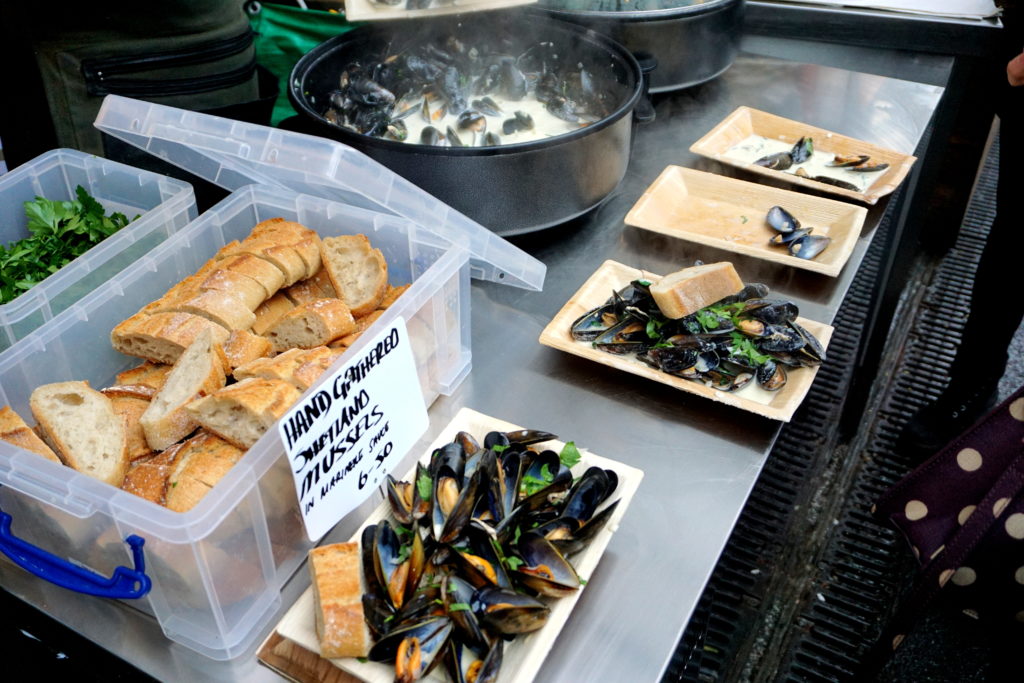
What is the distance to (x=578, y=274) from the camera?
68.6 inches

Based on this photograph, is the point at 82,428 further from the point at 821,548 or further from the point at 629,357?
the point at 821,548

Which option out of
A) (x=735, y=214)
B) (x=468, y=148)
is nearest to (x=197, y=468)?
(x=468, y=148)

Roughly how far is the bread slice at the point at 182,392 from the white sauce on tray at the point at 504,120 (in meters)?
0.89

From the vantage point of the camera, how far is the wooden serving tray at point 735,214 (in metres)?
1.75

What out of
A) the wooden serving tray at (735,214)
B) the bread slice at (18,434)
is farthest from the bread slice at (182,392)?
the wooden serving tray at (735,214)

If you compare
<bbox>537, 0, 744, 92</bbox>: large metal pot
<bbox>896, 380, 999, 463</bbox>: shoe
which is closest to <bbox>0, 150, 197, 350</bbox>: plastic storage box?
<bbox>537, 0, 744, 92</bbox>: large metal pot

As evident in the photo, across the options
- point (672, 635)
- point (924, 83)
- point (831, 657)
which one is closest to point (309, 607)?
point (672, 635)

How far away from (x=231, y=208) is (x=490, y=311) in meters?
0.54

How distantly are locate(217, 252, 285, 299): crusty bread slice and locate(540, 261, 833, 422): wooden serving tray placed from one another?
49 cm

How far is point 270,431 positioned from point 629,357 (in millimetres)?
725

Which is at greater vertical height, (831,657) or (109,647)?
(109,647)

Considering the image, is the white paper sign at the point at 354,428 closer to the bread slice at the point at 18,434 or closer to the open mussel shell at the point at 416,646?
the open mussel shell at the point at 416,646

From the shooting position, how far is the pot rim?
1.54 metres

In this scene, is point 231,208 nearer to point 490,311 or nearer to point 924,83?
point 490,311
